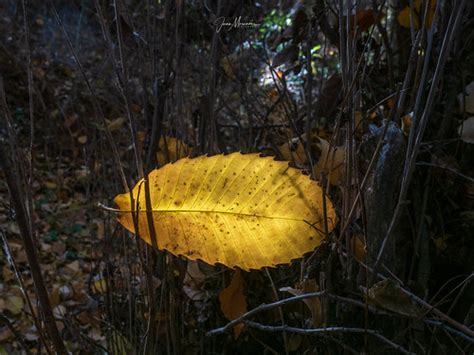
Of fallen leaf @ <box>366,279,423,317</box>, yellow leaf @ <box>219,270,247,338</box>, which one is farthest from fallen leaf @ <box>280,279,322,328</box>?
yellow leaf @ <box>219,270,247,338</box>

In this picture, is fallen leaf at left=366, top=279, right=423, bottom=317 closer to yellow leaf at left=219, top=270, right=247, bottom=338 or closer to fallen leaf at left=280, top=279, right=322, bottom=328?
fallen leaf at left=280, top=279, right=322, bottom=328

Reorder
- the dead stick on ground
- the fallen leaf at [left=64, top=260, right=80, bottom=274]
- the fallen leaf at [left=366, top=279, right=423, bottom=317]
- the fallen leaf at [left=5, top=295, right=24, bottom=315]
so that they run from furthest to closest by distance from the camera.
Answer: the fallen leaf at [left=64, top=260, right=80, bottom=274]
the fallen leaf at [left=5, top=295, right=24, bottom=315]
the fallen leaf at [left=366, top=279, right=423, bottom=317]
the dead stick on ground

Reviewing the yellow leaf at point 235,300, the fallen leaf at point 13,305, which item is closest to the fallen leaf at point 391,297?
the yellow leaf at point 235,300

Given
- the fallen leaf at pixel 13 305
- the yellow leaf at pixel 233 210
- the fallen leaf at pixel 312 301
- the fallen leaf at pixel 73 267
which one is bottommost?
the fallen leaf at pixel 73 267

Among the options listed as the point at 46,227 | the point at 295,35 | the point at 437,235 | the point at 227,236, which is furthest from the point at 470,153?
the point at 46,227

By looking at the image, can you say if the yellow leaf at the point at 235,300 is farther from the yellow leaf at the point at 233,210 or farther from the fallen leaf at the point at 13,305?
the fallen leaf at the point at 13,305

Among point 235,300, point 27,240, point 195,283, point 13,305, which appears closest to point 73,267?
point 13,305

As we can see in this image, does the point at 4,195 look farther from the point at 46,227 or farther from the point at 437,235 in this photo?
the point at 437,235

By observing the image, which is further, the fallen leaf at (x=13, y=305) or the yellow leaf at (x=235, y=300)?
the fallen leaf at (x=13, y=305)

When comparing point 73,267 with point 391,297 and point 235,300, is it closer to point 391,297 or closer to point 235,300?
point 235,300
